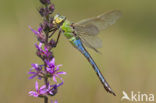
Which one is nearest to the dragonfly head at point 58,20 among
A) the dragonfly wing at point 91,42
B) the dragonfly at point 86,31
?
the dragonfly at point 86,31

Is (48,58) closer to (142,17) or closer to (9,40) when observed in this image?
(9,40)

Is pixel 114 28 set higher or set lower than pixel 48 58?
lower

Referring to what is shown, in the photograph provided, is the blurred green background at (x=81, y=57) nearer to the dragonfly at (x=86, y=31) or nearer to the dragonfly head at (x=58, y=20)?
the dragonfly at (x=86, y=31)

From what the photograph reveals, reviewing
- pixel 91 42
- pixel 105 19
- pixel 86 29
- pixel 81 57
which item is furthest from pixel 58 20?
pixel 81 57

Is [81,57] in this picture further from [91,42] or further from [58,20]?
[58,20]

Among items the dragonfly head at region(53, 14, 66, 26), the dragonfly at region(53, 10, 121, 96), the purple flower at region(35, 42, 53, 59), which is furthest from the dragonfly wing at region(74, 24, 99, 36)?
the purple flower at region(35, 42, 53, 59)

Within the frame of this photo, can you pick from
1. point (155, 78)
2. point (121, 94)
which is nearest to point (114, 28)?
point (155, 78)

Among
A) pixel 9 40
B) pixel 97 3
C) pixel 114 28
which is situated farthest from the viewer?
pixel 97 3
